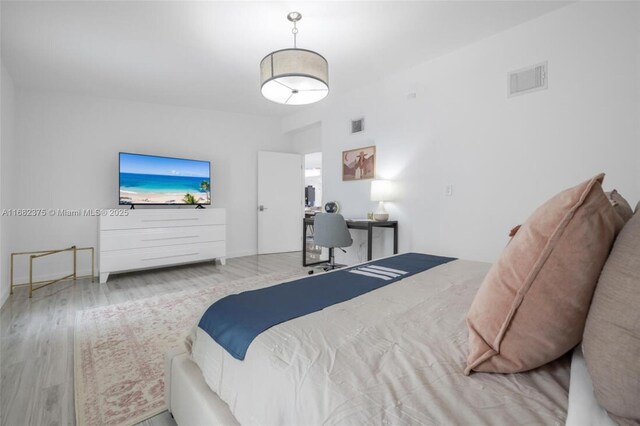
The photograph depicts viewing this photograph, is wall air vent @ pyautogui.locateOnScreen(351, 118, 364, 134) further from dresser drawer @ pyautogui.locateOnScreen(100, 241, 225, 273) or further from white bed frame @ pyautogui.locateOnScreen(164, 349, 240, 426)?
white bed frame @ pyautogui.locateOnScreen(164, 349, 240, 426)

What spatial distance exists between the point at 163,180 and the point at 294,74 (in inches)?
125

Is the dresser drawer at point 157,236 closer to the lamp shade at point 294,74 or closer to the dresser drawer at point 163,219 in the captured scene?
the dresser drawer at point 163,219

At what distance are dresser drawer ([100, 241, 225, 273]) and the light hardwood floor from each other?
0.55 feet

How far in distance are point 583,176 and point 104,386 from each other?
371 cm

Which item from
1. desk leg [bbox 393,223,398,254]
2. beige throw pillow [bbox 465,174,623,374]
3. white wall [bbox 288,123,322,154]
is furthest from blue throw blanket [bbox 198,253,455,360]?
white wall [bbox 288,123,322,154]

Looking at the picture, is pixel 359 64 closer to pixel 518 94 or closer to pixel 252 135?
pixel 518 94

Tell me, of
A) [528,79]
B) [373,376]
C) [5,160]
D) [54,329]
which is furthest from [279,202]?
[373,376]

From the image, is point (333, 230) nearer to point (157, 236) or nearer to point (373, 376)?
point (157, 236)

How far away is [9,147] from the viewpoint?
3342 mm

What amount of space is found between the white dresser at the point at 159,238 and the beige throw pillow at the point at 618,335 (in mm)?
4452

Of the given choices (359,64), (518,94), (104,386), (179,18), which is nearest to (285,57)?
(179,18)

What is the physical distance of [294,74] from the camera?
214 cm

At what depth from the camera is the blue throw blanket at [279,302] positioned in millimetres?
976

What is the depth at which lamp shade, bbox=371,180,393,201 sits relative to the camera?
12.2 ft
